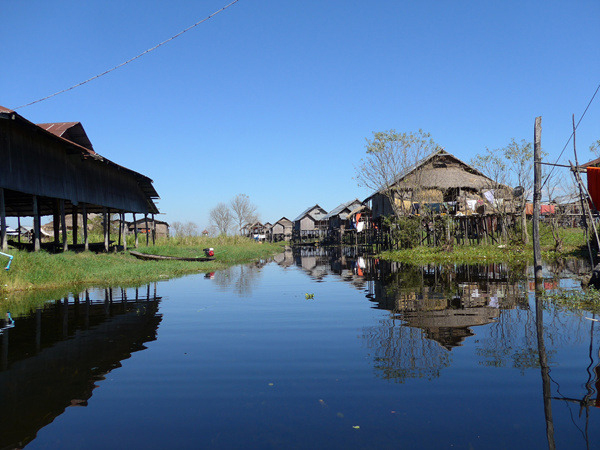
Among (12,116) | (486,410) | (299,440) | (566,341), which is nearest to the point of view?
(299,440)

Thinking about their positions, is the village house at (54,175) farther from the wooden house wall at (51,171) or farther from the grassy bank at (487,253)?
the grassy bank at (487,253)

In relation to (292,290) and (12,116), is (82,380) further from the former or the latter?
(12,116)

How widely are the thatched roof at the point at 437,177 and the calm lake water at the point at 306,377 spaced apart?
66.7ft

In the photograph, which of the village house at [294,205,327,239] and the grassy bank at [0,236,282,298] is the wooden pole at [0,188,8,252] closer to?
the grassy bank at [0,236,282,298]

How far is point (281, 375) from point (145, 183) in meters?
27.2

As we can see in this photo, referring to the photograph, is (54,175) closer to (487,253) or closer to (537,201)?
(537,201)

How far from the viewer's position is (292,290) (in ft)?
43.3

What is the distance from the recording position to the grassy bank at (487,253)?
68.6ft

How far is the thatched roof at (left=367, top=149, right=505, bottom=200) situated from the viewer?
29.1 m

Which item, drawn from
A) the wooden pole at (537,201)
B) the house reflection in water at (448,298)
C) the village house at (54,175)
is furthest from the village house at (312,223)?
the wooden pole at (537,201)

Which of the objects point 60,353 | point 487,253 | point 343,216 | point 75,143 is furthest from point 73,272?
point 343,216

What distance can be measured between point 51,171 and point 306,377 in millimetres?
17302

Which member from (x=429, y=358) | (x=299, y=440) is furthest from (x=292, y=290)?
(x=299, y=440)

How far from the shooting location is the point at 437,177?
3027 cm
